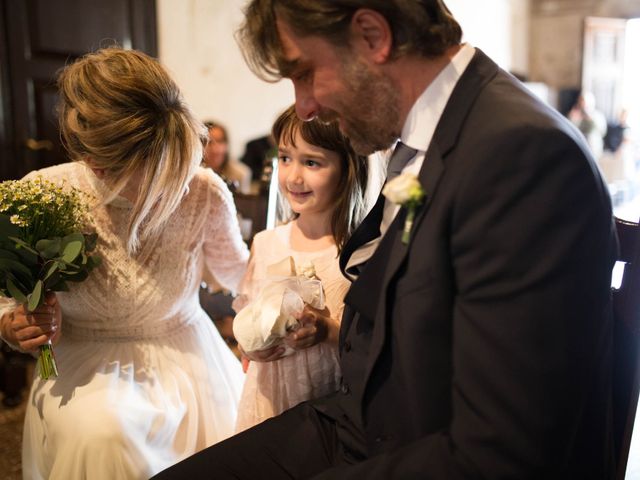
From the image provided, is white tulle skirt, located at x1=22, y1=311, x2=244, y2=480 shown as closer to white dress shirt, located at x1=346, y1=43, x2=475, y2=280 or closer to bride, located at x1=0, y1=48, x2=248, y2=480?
bride, located at x1=0, y1=48, x2=248, y2=480

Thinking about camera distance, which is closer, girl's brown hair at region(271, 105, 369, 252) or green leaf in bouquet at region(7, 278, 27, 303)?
green leaf in bouquet at region(7, 278, 27, 303)

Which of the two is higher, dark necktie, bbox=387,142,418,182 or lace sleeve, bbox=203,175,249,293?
dark necktie, bbox=387,142,418,182

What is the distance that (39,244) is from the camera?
1.44 m

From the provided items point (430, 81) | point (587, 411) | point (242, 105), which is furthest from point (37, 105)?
point (587, 411)

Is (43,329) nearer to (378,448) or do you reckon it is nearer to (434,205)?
(378,448)

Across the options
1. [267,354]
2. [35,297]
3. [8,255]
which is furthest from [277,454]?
[8,255]

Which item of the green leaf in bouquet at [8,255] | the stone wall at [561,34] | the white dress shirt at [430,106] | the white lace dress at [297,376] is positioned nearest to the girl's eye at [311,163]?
the white lace dress at [297,376]

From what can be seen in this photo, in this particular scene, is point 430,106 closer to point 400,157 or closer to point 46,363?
point 400,157

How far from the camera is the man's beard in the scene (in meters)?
1.09

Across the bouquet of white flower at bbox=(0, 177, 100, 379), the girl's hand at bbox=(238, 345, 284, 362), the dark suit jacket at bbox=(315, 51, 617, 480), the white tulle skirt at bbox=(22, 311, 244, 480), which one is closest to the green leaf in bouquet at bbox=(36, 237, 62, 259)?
the bouquet of white flower at bbox=(0, 177, 100, 379)

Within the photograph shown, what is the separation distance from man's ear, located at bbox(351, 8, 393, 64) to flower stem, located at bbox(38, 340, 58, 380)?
1.04m

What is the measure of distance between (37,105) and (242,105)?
204 centimetres

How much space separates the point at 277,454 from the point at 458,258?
0.70 meters

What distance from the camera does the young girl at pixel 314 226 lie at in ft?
Result: 5.29
